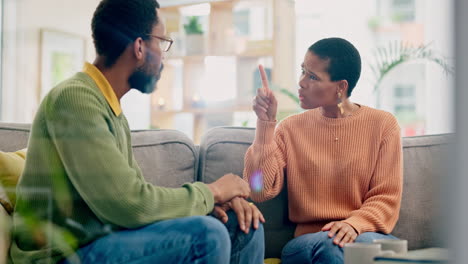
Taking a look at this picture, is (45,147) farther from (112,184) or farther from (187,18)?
(187,18)

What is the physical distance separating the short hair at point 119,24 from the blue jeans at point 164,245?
313mm

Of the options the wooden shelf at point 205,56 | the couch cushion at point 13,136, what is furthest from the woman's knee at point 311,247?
the couch cushion at point 13,136

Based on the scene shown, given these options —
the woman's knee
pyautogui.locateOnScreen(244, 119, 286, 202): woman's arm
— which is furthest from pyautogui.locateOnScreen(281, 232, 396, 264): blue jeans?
pyautogui.locateOnScreen(244, 119, 286, 202): woman's arm

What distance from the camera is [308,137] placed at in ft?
3.79

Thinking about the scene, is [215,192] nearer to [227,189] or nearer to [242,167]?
[227,189]

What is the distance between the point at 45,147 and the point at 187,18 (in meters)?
0.36

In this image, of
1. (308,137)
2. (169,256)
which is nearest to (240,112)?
(308,137)

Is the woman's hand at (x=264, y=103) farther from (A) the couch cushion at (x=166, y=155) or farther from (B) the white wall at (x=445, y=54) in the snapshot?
(B) the white wall at (x=445, y=54)

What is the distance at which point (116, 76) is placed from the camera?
0.89 metres

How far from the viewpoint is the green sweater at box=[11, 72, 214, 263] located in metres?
0.75

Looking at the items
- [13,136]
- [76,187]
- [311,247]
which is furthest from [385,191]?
[13,136]

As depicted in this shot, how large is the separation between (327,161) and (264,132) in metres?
0.16

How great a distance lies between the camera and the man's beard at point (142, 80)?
89cm

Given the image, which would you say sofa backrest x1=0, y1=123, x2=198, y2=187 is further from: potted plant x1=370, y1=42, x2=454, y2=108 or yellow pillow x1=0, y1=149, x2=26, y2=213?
potted plant x1=370, y1=42, x2=454, y2=108
